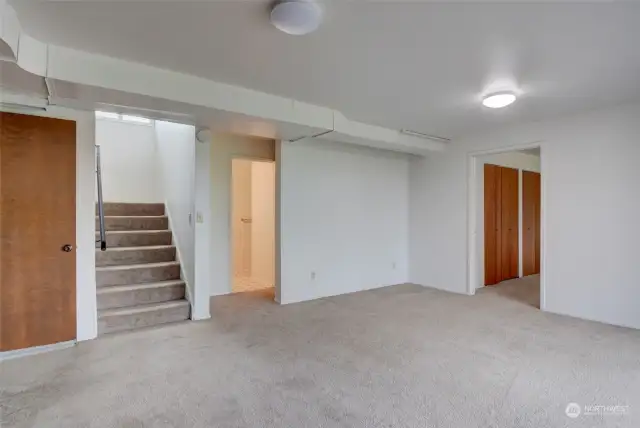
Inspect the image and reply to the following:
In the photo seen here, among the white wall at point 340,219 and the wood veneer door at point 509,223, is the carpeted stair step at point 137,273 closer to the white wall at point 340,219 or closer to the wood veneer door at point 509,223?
the white wall at point 340,219

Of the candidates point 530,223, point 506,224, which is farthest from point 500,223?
point 530,223

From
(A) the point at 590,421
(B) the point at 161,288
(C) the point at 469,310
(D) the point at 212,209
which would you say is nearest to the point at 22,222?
(B) the point at 161,288

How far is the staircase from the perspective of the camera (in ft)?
11.7

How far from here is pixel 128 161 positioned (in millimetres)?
5742

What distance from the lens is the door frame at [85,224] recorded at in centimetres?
317

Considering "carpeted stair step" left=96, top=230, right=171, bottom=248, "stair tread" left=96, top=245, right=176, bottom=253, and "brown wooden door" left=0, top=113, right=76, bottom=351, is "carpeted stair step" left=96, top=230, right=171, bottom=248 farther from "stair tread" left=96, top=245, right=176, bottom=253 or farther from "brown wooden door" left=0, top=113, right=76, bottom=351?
"brown wooden door" left=0, top=113, right=76, bottom=351

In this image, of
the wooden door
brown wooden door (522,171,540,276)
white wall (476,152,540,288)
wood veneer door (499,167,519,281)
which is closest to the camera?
white wall (476,152,540,288)

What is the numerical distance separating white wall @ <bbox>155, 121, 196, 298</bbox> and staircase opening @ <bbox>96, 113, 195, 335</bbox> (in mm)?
11

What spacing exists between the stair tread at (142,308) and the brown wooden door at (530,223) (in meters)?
5.77

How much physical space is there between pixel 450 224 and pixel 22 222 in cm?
501

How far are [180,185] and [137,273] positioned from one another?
1.19 meters

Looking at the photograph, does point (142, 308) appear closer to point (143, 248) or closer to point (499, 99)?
point (143, 248)

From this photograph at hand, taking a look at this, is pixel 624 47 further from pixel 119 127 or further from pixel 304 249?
pixel 119 127

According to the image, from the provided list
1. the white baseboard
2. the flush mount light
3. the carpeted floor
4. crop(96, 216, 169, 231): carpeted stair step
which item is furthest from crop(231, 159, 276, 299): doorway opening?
the flush mount light
